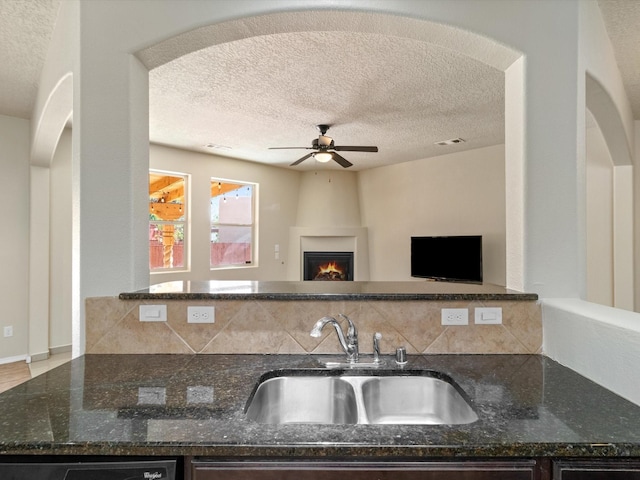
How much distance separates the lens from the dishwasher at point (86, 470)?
89cm

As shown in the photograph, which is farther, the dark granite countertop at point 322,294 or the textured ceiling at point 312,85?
the textured ceiling at point 312,85

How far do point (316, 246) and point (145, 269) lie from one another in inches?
208

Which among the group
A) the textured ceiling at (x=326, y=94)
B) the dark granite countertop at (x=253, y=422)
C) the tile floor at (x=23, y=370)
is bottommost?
the tile floor at (x=23, y=370)

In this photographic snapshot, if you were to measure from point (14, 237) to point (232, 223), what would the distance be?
9.41 feet

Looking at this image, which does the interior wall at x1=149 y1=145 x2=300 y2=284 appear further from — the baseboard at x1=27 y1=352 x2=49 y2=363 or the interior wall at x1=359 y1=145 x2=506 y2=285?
the interior wall at x1=359 y1=145 x2=506 y2=285

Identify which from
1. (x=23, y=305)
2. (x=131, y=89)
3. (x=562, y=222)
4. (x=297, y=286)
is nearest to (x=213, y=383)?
(x=297, y=286)

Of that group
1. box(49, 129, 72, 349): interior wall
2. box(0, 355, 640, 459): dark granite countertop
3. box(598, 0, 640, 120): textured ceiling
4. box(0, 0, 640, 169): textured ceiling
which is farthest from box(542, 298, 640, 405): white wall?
box(49, 129, 72, 349): interior wall

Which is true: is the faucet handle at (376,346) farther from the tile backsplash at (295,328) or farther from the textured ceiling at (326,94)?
the textured ceiling at (326,94)

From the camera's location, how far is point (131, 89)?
5.36 ft

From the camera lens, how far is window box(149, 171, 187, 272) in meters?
5.22

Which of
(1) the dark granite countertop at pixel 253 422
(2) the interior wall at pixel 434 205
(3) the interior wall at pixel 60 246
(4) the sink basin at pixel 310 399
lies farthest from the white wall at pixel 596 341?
(3) the interior wall at pixel 60 246

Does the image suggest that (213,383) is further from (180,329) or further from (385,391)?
(385,391)

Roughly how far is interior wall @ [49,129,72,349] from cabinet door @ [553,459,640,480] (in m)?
5.19

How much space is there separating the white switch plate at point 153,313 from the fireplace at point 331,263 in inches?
211
